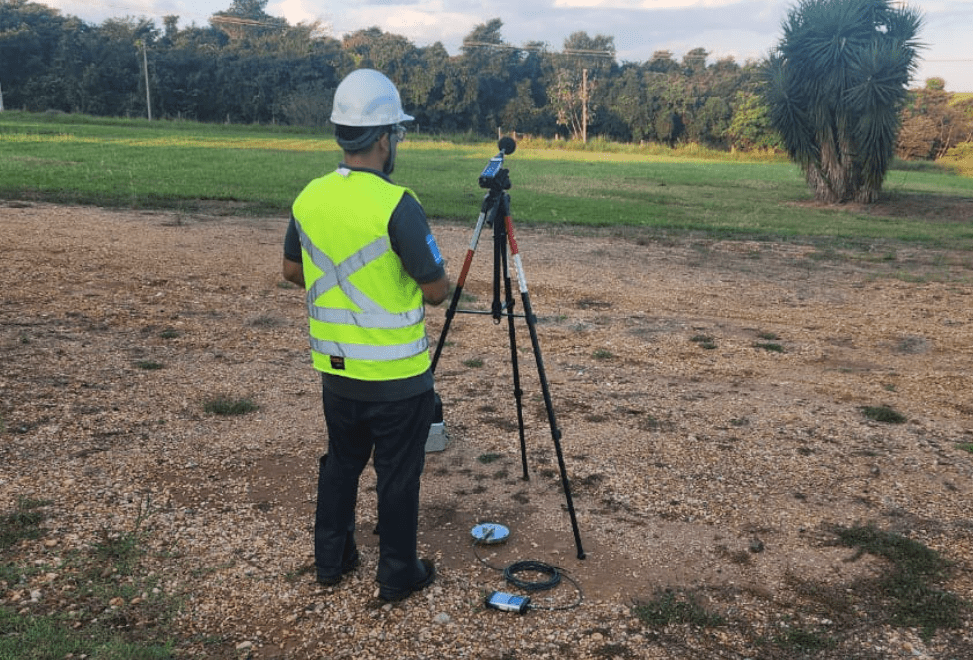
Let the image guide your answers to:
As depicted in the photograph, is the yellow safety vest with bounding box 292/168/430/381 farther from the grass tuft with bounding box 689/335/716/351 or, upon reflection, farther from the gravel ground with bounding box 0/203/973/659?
the grass tuft with bounding box 689/335/716/351

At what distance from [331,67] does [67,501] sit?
82708mm

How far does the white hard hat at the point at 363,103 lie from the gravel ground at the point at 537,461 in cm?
223

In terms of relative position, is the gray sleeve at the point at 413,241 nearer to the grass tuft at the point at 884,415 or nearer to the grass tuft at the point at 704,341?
the grass tuft at the point at 884,415

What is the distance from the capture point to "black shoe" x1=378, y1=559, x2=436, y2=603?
3.77 metres

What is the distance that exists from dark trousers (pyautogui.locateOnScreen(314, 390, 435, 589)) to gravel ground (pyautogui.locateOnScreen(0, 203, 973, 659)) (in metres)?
0.19

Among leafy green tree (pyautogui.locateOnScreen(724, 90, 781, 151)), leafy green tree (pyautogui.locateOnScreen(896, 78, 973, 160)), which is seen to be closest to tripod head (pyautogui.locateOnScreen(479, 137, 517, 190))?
leafy green tree (pyautogui.locateOnScreen(896, 78, 973, 160))

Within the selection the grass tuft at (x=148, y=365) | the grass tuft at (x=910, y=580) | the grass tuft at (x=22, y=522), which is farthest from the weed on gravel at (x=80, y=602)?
the grass tuft at (x=910, y=580)

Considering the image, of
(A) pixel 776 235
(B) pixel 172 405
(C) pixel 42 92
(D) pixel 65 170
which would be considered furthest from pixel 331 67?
(B) pixel 172 405

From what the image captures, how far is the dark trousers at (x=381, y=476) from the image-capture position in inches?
140

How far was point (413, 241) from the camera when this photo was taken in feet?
10.9

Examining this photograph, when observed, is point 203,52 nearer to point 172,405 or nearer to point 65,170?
point 65,170

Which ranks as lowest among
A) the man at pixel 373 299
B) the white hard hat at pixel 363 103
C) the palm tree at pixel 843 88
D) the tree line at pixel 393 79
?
the man at pixel 373 299

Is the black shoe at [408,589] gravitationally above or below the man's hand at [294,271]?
below

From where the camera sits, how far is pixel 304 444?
5676mm
